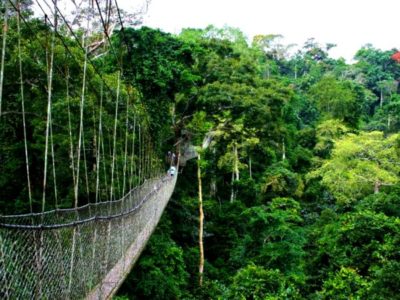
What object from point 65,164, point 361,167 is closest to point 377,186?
point 361,167

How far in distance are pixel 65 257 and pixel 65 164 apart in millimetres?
4279

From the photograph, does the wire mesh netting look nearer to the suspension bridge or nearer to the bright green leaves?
the suspension bridge

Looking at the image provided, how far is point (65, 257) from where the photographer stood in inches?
88.9

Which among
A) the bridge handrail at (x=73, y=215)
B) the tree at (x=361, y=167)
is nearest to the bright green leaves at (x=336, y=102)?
the tree at (x=361, y=167)

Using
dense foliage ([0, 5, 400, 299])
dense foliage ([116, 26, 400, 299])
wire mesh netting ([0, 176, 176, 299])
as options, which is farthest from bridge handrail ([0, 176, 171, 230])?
dense foliage ([116, 26, 400, 299])

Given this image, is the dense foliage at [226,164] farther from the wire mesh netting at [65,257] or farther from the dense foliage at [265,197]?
the wire mesh netting at [65,257]

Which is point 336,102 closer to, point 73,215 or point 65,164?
point 65,164

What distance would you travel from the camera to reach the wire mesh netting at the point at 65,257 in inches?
68.5

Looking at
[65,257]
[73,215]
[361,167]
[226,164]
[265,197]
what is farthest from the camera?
[226,164]

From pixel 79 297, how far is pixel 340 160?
451 inches

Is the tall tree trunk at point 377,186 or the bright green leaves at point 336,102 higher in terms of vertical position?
the bright green leaves at point 336,102

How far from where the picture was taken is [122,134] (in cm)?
733

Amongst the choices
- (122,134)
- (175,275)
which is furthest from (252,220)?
(122,134)

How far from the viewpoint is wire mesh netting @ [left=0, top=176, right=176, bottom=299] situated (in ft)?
5.71
